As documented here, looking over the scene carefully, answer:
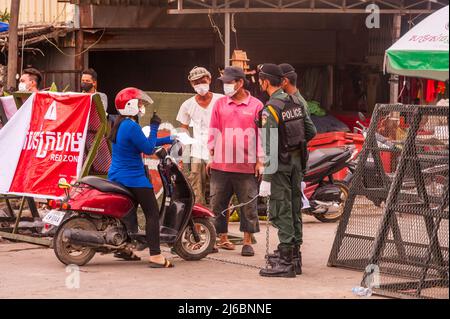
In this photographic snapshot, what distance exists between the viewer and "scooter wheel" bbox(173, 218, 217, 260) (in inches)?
440

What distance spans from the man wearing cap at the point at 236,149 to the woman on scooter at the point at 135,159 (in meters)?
1.05

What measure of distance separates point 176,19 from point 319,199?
21.0ft

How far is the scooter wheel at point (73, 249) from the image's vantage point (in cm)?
1045

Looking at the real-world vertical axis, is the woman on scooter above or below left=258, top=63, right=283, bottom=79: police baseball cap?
below

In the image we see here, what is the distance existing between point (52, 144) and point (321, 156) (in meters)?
4.27

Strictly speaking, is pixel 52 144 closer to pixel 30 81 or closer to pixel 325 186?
pixel 30 81

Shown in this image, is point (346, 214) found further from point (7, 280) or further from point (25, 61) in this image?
point (25, 61)

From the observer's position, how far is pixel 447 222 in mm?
8922

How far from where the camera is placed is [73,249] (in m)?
10.6

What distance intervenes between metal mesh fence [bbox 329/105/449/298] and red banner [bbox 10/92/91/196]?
3190mm

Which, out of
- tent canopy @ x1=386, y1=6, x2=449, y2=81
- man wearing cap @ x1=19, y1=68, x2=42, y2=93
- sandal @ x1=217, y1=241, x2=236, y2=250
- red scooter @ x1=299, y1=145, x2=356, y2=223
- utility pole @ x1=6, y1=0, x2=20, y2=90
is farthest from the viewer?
utility pole @ x1=6, y1=0, x2=20, y2=90

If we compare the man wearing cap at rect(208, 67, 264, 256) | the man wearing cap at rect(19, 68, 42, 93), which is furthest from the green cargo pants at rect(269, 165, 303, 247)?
the man wearing cap at rect(19, 68, 42, 93)

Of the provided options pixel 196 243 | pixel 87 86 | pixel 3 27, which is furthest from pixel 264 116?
pixel 3 27

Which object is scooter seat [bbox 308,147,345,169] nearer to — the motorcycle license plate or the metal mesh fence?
the metal mesh fence
